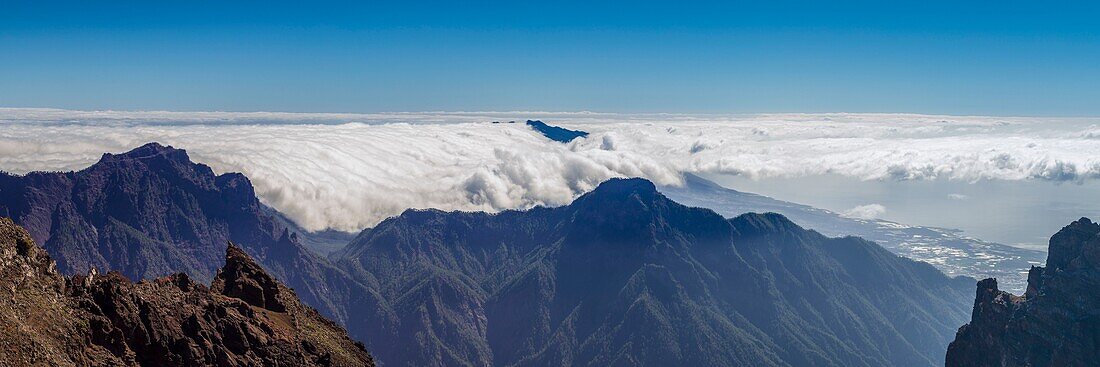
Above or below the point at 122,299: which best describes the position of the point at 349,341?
below

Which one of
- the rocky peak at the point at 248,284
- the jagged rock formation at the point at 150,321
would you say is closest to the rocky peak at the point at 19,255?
the jagged rock formation at the point at 150,321

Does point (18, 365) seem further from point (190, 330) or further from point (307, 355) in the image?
point (307, 355)

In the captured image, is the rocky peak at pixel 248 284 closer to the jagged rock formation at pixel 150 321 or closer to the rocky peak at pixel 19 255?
the jagged rock formation at pixel 150 321

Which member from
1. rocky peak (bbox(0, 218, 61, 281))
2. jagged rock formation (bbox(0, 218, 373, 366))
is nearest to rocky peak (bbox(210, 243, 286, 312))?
jagged rock formation (bbox(0, 218, 373, 366))

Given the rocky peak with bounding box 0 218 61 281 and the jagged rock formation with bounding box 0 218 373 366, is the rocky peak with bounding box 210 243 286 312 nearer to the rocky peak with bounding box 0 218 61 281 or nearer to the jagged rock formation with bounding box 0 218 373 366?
the jagged rock formation with bounding box 0 218 373 366

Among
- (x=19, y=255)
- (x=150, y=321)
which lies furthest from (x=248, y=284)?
(x=19, y=255)

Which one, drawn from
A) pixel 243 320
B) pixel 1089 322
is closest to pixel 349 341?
pixel 243 320
